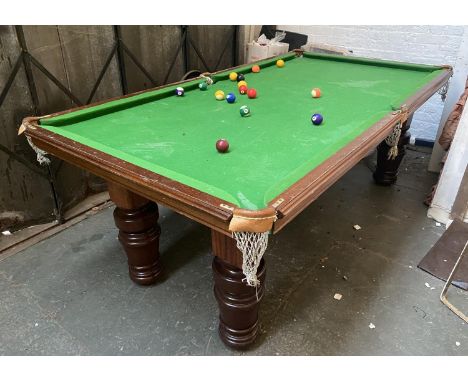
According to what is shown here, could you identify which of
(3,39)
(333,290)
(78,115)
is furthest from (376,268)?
(3,39)

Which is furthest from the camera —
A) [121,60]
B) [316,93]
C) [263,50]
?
[263,50]

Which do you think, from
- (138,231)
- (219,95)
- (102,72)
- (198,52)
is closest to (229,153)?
(138,231)

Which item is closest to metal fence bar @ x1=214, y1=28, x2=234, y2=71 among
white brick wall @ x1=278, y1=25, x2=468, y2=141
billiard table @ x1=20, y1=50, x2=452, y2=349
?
white brick wall @ x1=278, y1=25, x2=468, y2=141

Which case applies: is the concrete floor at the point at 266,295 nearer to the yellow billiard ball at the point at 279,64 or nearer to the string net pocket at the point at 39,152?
the string net pocket at the point at 39,152

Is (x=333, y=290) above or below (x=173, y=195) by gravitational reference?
below

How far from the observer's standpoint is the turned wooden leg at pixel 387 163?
2801 millimetres

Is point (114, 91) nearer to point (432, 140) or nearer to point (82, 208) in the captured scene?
point (82, 208)

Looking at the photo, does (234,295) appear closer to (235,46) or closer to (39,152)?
(39,152)

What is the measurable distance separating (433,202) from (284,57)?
5.31 feet

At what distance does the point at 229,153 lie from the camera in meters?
1.51

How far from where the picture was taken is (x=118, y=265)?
213cm

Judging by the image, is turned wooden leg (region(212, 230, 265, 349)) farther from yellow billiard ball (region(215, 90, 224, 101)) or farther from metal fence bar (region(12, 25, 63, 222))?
metal fence bar (region(12, 25, 63, 222))

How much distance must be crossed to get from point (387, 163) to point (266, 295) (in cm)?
159

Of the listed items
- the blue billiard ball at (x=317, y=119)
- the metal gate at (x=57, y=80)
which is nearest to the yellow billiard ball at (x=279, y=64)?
the metal gate at (x=57, y=80)
